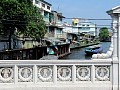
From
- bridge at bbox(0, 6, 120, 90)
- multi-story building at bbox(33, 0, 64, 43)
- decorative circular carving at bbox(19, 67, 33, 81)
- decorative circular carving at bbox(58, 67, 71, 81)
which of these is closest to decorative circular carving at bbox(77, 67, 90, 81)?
bridge at bbox(0, 6, 120, 90)

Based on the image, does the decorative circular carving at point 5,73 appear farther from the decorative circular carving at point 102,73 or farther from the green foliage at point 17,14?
the green foliage at point 17,14

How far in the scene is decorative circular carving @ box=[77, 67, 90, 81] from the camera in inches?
408

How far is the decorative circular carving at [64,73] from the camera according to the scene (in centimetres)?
1034

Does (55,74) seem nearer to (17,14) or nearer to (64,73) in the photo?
(64,73)

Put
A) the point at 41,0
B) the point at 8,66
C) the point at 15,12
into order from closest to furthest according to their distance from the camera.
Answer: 1. the point at 8,66
2. the point at 15,12
3. the point at 41,0

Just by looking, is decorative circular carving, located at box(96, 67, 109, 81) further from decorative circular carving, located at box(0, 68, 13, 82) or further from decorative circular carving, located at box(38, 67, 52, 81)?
decorative circular carving, located at box(0, 68, 13, 82)

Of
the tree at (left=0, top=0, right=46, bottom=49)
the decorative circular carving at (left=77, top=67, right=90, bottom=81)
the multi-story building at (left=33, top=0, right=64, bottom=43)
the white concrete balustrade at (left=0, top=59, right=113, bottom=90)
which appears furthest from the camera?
the multi-story building at (left=33, top=0, right=64, bottom=43)

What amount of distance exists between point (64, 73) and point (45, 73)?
0.61 m

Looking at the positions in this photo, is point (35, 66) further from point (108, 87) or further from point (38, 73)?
point (108, 87)

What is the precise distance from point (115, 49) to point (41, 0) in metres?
80.1

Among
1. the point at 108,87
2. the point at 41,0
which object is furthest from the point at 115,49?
the point at 41,0

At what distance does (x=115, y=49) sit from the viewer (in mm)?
10312

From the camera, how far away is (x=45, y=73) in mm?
10359

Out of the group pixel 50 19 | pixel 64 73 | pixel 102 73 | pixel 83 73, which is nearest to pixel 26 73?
pixel 64 73
